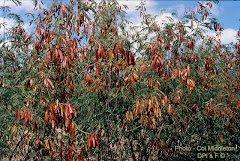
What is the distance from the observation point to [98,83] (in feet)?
9.32

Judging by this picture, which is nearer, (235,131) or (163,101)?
(163,101)

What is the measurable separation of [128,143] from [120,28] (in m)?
1.75

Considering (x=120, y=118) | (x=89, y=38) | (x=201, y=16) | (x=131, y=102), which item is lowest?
(x=120, y=118)

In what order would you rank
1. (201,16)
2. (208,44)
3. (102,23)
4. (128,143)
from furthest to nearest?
(208,44)
(128,143)
(201,16)
(102,23)

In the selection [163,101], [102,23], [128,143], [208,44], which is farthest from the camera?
[208,44]

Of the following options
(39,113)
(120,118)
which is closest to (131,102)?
(120,118)

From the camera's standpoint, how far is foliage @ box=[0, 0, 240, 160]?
2350mm

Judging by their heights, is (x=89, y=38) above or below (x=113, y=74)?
above

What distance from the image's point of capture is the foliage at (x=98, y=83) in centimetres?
235

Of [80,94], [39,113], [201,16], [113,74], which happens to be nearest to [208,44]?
[201,16]

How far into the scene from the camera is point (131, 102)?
10.3ft

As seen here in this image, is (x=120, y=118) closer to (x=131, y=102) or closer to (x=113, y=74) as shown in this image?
(x=131, y=102)

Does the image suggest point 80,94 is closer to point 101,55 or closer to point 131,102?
point 131,102

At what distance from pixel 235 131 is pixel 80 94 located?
3.00 metres
